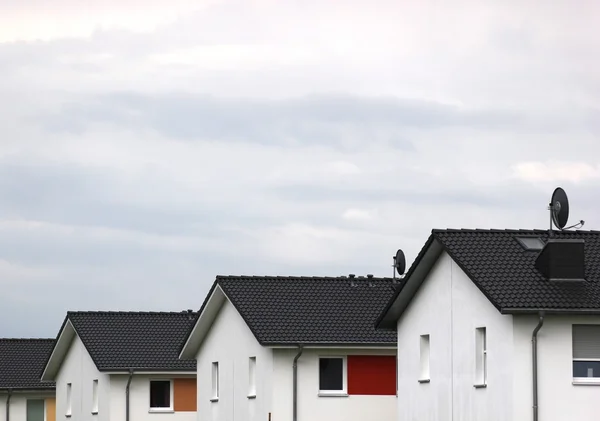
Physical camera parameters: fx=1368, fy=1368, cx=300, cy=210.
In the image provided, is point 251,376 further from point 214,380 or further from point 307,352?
point 214,380

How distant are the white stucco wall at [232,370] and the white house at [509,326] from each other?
629 cm

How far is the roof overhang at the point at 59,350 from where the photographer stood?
167 ft

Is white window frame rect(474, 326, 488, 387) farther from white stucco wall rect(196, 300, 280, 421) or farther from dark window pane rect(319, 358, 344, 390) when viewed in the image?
white stucco wall rect(196, 300, 280, 421)

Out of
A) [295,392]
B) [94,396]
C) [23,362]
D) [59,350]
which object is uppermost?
[23,362]

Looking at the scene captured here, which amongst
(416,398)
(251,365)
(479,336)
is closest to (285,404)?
(251,365)

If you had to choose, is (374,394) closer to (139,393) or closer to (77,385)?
(139,393)

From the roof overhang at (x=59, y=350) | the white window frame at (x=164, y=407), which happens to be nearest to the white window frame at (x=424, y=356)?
the white window frame at (x=164, y=407)

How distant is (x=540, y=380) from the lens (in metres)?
27.4

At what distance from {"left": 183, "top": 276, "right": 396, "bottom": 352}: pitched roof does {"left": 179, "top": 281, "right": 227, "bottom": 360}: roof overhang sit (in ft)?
0.39

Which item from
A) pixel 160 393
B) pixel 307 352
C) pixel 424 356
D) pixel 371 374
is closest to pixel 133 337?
pixel 160 393

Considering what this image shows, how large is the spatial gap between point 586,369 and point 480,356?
8.00 feet

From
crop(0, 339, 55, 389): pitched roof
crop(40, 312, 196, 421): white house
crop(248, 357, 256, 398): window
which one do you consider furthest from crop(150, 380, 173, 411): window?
crop(0, 339, 55, 389): pitched roof

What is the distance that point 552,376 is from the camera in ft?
90.2

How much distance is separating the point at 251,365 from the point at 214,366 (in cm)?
374
